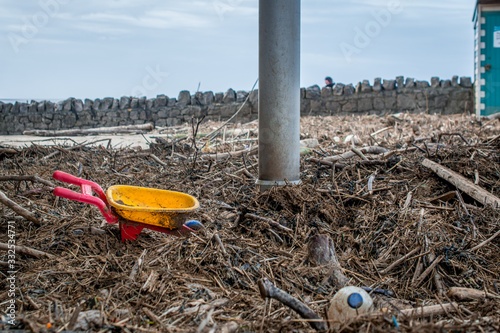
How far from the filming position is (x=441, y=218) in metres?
2.99

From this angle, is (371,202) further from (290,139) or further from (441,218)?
(290,139)

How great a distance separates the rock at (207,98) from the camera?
1288 centimetres

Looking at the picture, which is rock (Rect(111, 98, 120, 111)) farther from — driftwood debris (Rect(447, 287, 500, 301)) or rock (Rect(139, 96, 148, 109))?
driftwood debris (Rect(447, 287, 500, 301))

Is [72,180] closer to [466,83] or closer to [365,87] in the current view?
[365,87]

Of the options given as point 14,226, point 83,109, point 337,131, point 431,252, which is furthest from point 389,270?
point 83,109

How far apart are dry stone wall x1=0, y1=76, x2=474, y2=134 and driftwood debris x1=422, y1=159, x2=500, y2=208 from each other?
7.61 m

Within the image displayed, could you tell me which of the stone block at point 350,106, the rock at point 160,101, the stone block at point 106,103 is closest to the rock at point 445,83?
the stone block at point 350,106

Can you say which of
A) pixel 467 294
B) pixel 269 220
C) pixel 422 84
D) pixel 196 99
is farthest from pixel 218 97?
pixel 467 294

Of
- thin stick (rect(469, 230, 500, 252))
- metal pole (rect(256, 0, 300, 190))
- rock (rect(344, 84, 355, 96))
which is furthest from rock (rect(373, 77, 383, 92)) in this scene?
thin stick (rect(469, 230, 500, 252))

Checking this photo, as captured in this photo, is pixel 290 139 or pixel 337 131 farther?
pixel 337 131

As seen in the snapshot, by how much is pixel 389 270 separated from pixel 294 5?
222 cm

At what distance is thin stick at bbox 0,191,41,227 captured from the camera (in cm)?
251

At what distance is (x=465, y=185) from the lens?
3422 millimetres

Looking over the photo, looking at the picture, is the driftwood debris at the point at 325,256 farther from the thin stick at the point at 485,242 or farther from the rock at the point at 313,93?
the rock at the point at 313,93
